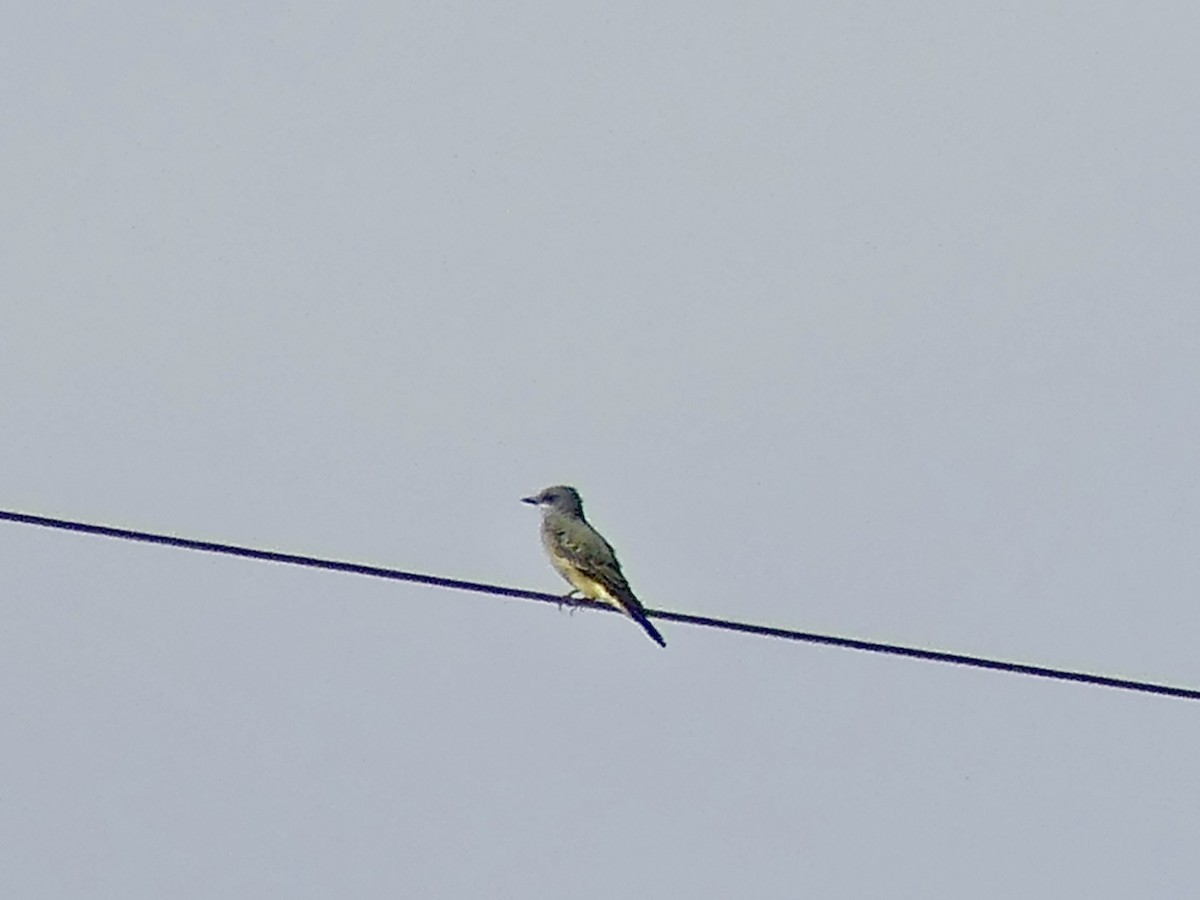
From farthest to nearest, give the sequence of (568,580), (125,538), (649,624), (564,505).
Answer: (564,505) < (568,580) < (649,624) < (125,538)

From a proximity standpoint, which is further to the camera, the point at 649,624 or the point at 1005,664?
the point at 649,624

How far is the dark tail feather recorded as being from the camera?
52.6 feet

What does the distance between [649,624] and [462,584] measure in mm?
5046

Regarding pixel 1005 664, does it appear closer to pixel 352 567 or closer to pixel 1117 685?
pixel 1117 685

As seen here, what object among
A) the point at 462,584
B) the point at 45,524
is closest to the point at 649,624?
the point at 462,584

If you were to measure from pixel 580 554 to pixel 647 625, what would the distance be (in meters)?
1.73

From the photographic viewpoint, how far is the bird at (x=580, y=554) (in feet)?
54.7

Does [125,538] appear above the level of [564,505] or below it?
below

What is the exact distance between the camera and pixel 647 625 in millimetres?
16328

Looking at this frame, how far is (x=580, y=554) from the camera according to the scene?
708 inches

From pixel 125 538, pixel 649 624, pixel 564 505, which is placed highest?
pixel 564 505

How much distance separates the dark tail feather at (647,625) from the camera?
16031 millimetres

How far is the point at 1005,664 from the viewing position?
1104 centimetres

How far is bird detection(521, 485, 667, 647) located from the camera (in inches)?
657
